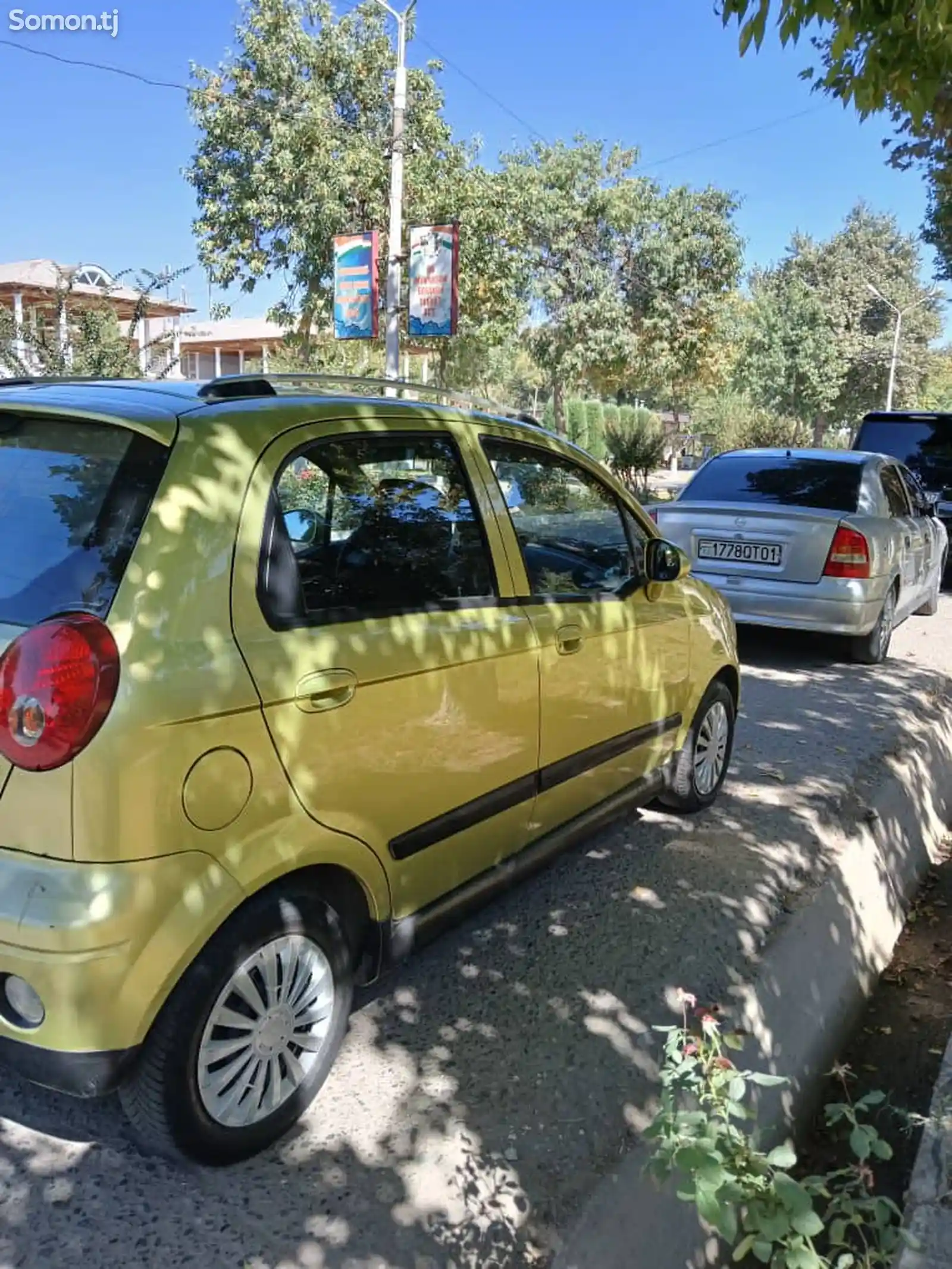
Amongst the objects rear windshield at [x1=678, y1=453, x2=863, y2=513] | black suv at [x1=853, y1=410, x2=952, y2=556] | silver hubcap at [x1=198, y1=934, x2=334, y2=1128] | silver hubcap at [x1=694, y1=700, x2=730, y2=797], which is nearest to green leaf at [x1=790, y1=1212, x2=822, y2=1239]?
silver hubcap at [x1=198, y1=934, x2=334, y2=1128]

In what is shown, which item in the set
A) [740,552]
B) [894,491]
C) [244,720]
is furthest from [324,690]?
[894,491]

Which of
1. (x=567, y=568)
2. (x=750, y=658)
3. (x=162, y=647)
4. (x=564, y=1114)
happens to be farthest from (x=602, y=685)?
(x=750, y=658)

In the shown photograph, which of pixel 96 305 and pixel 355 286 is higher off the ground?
pixel 355 286

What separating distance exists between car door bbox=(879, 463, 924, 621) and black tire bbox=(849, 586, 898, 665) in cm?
29

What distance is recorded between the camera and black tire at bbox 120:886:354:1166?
2.16 meters

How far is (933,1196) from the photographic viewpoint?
7.55 ft

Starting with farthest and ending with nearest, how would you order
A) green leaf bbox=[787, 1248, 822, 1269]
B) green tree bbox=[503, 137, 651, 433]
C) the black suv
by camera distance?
green tree bbox=[503, 137, 651, 433], the black suv, green leaf bbox=[787, 1248, 822, 1269]

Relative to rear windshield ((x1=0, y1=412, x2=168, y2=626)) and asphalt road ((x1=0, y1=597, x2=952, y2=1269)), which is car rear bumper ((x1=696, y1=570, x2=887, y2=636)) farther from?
rear windshield ((x1=0, y1=412, x2=168, y2=626))

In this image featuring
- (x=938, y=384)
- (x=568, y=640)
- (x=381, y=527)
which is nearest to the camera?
(x=381, y=527)

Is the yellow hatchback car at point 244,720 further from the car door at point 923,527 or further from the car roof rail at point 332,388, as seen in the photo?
the car door at point 923,527

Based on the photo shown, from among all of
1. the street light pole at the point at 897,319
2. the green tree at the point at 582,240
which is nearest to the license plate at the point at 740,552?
the green tree at the point at 582,240

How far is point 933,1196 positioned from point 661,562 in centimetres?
245

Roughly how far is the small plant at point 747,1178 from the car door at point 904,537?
680cm

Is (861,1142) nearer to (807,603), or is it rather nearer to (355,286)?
(807,603)
